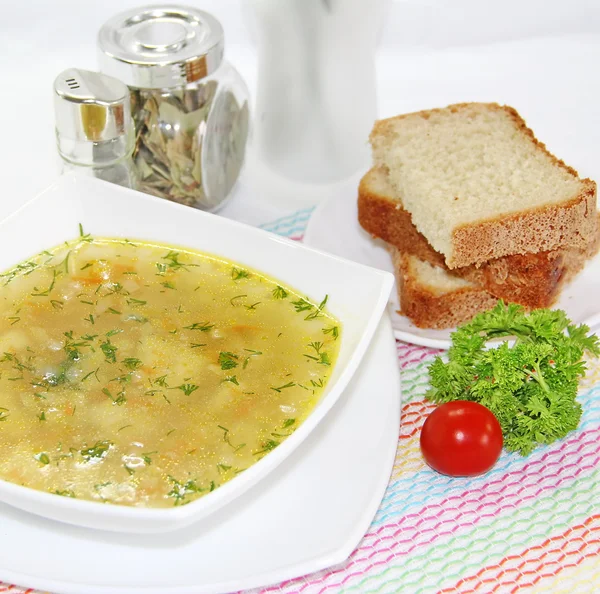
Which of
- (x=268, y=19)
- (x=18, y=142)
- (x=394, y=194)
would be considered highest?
(x=268, y=19)

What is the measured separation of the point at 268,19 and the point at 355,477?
1860mm

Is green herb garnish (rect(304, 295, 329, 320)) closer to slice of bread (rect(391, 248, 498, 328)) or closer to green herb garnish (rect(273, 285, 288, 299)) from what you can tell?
green herb garnish (rect(273, 285, 288, 299))

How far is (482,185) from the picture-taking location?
3.32 meters

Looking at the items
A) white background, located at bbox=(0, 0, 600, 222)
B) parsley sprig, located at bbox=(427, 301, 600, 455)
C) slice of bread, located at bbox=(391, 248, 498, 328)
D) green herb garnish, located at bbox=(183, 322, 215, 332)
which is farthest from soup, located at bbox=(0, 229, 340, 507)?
white background, located at bbox=(0, 0, 600, 222)

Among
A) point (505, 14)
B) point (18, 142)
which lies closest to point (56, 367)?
point (18, 142)

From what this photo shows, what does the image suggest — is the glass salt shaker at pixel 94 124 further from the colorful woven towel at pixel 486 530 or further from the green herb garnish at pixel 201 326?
the colorful woven towel at pixel 486 530

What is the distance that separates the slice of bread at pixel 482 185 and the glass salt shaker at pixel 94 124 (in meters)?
1.01

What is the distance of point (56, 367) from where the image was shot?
2600 millimetres

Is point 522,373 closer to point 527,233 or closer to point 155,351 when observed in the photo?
point 527,233

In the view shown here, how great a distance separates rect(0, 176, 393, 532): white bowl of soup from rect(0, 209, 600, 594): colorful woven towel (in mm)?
346

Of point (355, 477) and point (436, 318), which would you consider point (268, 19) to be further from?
point (355, 477)

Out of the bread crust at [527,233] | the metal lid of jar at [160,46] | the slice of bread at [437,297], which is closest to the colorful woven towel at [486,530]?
the slice of bread at [437,297]

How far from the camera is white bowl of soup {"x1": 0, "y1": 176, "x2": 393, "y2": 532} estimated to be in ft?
7.48

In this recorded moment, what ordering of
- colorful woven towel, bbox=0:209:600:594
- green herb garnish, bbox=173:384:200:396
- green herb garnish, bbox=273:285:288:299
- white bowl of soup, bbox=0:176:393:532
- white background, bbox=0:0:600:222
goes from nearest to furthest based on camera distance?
white bowl of soup, bbox=0:176:393:532
colorful woven towel, bbox=0:209:600:594
green herb garnish, bbox=173:384:200:396
green herb garnish, bbox=273:285:288:299
white background, bbox=0:0:600:222
